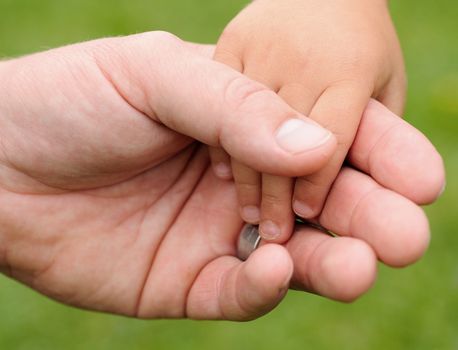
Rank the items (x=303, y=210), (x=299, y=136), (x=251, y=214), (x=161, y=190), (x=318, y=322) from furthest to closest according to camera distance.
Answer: (x=318, y=322), (x=161, y=190), (x=251, y=214), (x=303, y=210), (x=299, y=136)

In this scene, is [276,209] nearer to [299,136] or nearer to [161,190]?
[299,136]

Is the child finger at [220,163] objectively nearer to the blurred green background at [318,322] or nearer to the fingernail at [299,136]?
the fingernail at [299,136]

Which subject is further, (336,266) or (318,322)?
(318,322)

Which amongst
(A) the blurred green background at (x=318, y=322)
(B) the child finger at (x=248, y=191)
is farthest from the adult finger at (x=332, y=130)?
(A) the blurred green background at (x=318, y=322)

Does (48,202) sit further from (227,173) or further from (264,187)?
(264,187)

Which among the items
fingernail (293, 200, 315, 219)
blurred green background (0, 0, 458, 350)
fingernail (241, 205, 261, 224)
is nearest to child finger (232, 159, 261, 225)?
fingernail (241, 205, 261, 224)

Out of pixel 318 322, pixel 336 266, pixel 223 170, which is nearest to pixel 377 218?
pixel 336 266
